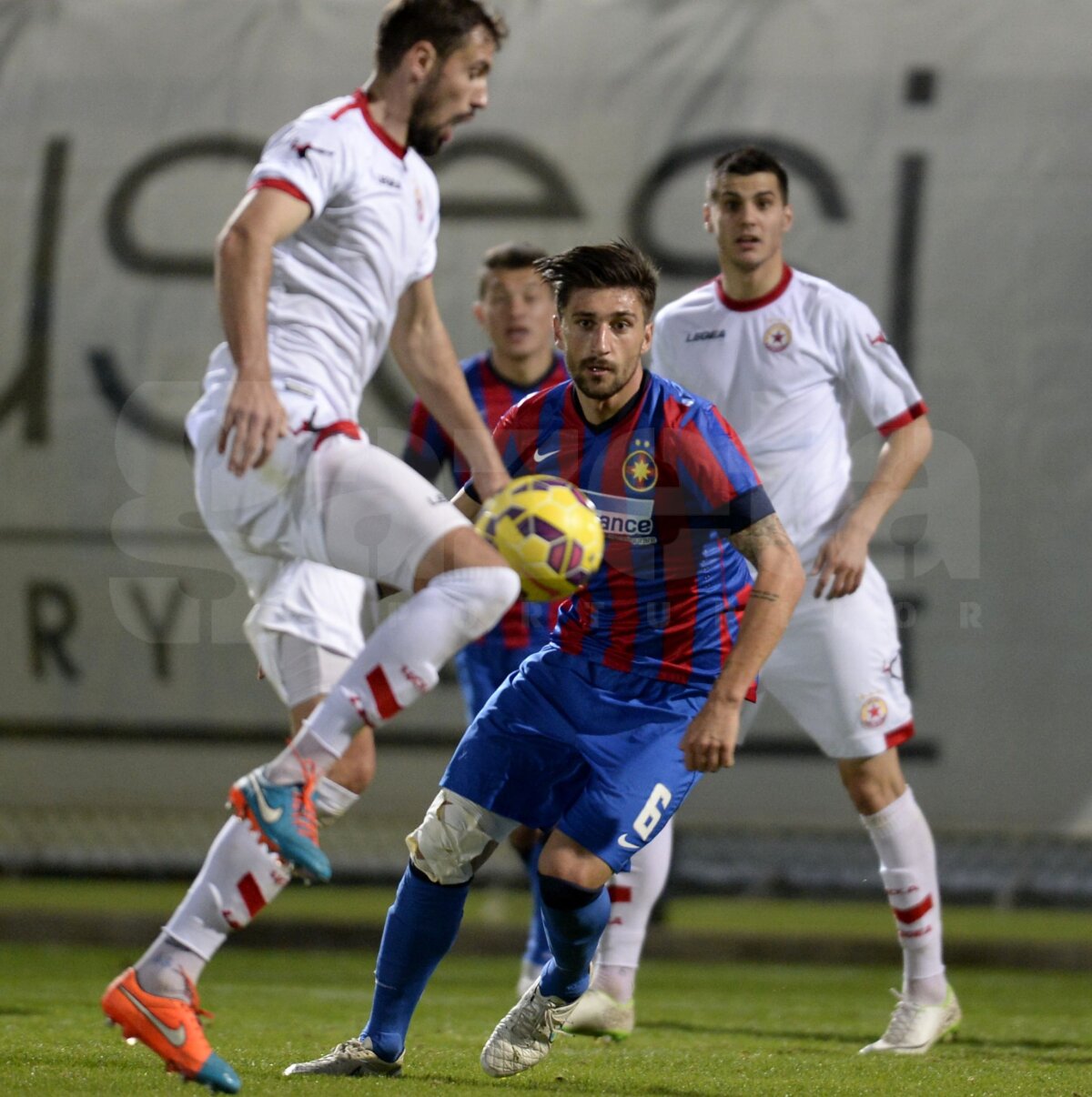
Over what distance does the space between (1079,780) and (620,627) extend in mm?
3445

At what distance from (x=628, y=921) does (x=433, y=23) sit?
2.41 meters

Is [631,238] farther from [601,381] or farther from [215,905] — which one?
[215,905]

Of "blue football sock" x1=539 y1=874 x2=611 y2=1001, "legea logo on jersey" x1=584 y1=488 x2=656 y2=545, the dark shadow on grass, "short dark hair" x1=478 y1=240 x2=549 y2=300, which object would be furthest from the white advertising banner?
"blue football sock" x1=539 y1=874 x2=611 y2=1001

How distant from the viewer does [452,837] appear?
3.63 metres

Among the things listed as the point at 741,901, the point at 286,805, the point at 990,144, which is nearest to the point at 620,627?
the point at 286,805

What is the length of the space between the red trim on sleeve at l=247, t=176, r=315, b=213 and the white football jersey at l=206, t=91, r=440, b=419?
0.04 m

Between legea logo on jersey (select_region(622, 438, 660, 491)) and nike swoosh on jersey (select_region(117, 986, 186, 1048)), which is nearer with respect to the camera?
nike swoosh on jersey (select_region(117, 986, 186, 1048))

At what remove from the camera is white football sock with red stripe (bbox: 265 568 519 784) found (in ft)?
10.4

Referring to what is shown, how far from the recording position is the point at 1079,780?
6.68 metres

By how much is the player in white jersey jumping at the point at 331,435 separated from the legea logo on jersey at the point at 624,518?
26cm

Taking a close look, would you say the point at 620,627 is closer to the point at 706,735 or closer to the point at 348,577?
the point at 706,735

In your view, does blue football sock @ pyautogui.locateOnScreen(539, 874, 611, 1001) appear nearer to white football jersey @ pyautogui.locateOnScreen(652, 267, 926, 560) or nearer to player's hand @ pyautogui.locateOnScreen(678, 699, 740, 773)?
player's hand @ pyautogui.locateOnScreen(678, 699, 740, 773)

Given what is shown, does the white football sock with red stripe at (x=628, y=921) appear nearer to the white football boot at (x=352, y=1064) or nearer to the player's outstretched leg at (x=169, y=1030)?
the white football boot at (x=352, y=1064)

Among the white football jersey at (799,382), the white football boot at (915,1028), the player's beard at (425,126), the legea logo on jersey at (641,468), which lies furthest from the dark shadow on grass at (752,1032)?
the player's beard at (425,126)
